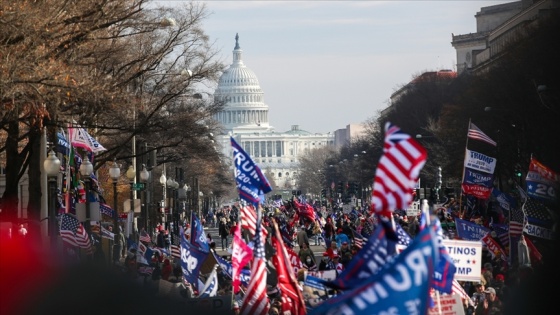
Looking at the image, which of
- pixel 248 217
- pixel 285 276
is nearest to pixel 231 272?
pixel 248 217

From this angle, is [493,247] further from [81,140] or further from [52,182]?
[81,140]

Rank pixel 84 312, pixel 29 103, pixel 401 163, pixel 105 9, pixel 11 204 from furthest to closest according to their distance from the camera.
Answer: pixel 11 204
pixel 105 9
pixel 29 103
pixel 401 163
pixel 84 312

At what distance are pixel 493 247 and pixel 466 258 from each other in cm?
787

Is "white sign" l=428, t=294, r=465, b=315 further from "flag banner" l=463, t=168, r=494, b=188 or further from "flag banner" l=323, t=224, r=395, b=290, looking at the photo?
"flag banner" l=463, t=168, r=494, b=188

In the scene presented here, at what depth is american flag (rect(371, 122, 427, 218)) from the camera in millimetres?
9195

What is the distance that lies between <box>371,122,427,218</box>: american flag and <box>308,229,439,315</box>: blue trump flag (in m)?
0.59

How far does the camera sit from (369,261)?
9.98 metres

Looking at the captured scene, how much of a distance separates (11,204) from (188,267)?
870 centimetres

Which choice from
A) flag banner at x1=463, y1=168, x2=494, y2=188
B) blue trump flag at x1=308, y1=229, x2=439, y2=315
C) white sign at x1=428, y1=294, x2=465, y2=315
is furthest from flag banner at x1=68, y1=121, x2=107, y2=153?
blue trump flag at x1=308, y1=229, x2=439, y2=315

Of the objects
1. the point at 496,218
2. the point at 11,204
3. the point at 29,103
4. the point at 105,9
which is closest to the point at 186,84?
the point at 496,218

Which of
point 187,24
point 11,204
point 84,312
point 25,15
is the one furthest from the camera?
point 187,24

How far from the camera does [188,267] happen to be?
2314 centimetres

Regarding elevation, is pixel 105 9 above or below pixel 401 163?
above

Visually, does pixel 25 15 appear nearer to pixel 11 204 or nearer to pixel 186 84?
pixel 11 204
